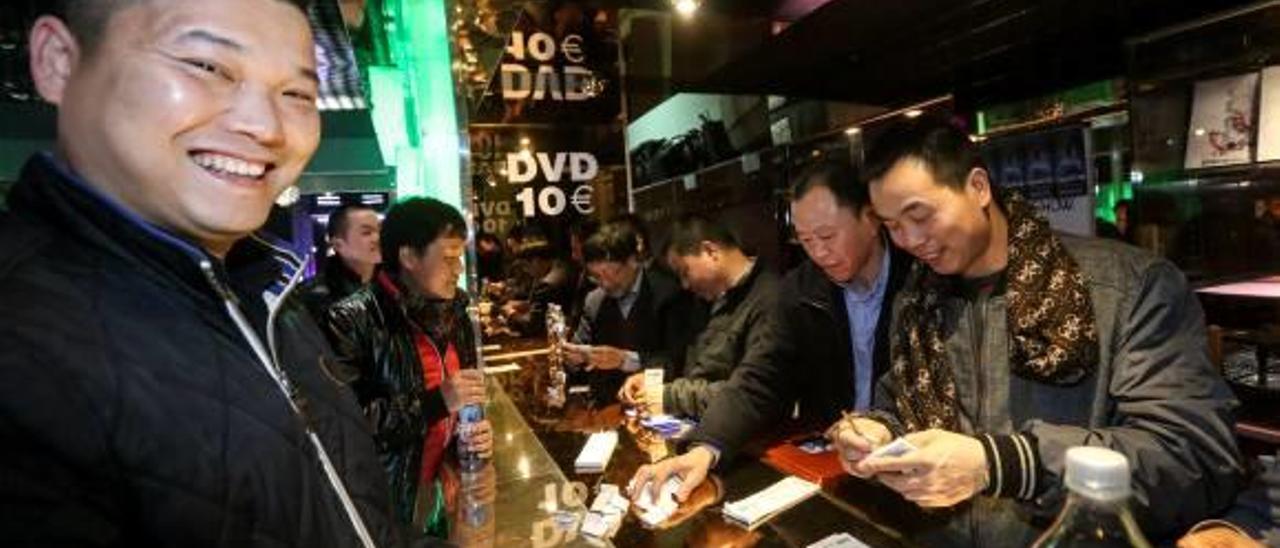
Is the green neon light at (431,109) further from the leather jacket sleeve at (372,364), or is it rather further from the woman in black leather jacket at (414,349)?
the leather jacket sleeve at (372,364)

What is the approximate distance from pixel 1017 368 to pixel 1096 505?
2.95 feet

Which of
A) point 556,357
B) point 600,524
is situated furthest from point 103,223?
point 556,357

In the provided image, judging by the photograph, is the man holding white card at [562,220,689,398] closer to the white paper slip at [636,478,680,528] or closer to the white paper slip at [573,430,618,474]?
the white paper slip at [573,430,618,474]

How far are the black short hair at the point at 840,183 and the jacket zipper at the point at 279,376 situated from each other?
1860mm

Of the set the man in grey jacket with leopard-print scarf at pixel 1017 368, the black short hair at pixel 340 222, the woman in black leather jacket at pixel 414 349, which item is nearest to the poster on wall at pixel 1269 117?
the man in grey jacket with leopard-print scarf at pixel 1017 368

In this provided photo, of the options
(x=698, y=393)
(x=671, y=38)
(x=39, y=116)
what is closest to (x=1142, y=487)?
(x=698, y=393)

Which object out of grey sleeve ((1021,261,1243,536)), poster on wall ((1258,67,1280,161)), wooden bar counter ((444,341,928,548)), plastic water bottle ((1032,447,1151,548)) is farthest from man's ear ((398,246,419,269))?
poster on wall ((1258,67,1280,161))

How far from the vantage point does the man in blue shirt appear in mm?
2291

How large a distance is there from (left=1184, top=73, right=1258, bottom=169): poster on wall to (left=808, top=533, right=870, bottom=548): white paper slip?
3.14 m

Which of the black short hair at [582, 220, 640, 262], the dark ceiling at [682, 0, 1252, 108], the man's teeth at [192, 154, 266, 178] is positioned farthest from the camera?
the black short hair at [582, 220, 640, 262]

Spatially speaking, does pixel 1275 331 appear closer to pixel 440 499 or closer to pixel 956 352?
pixel 956 352

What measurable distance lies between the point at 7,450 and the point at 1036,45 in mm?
5110

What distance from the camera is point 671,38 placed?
661 cm

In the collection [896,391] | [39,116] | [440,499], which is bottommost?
[440,499]
